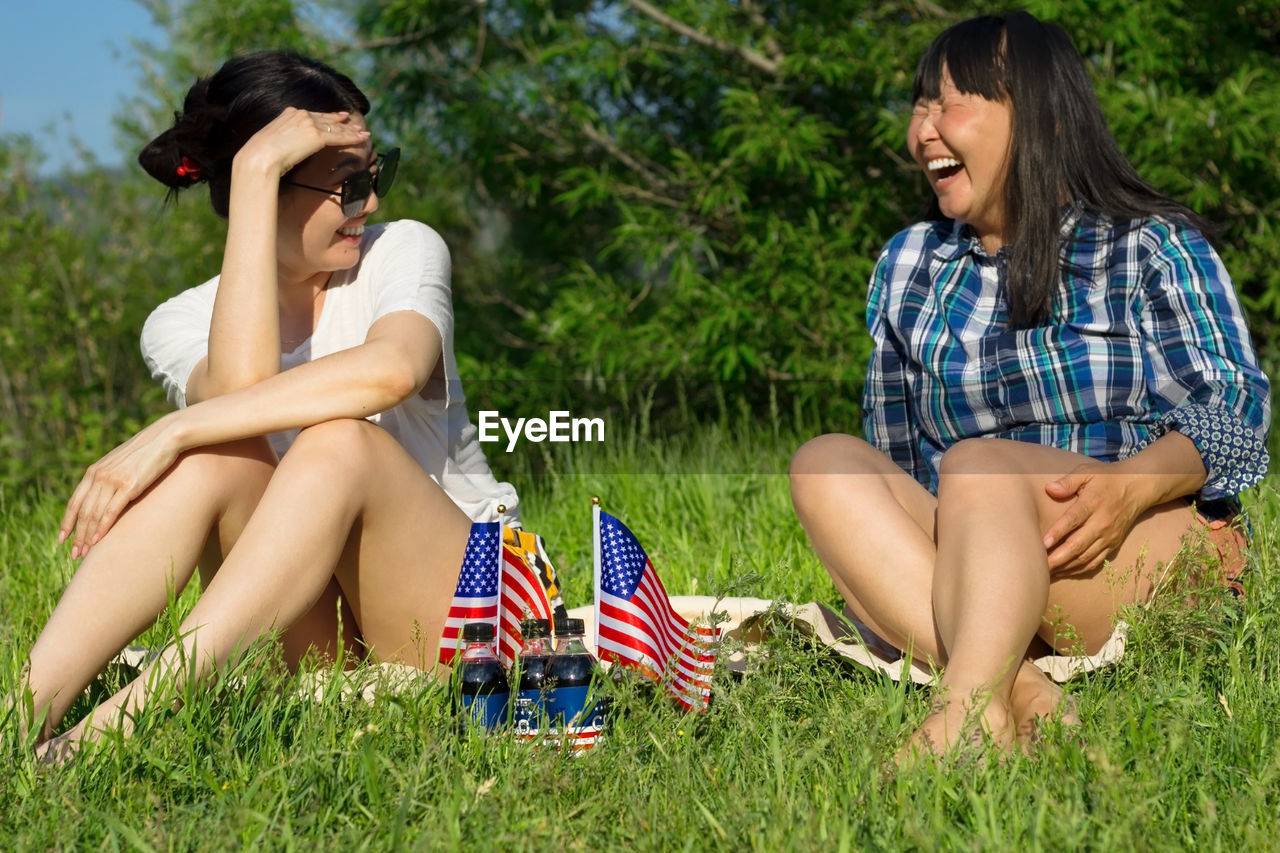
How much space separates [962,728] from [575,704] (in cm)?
68

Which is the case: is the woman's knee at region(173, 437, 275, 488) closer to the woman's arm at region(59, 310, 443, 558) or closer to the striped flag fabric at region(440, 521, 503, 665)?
the woman's arm at region(59, 310, 443, 558)

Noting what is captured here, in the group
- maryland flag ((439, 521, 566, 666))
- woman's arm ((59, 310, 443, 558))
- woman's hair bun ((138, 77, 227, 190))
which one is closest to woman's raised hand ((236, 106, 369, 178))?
woman's hair bun ((138, 77, 227, 190))

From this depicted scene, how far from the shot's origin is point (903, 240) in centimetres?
321

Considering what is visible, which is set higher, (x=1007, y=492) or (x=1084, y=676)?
(x=1007, y=492)

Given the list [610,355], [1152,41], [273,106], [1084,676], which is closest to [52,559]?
[273,106]

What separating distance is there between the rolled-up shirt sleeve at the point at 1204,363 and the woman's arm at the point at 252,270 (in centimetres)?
186

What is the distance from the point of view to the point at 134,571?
247 centimetres

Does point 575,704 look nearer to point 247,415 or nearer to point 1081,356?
point 247,415

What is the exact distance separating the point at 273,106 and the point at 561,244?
4278mm

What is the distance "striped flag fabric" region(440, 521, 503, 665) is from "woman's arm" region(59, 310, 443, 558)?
0.36 metres

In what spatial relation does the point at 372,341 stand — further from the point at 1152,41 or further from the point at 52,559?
the point at 1152,41

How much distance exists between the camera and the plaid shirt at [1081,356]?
8.64 ft

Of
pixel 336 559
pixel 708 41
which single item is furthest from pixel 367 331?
pixel 708 41

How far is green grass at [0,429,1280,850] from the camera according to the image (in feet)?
6.23
